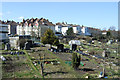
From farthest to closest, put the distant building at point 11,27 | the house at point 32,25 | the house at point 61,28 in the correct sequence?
the house at point 61,28, the distant building at point 11,27, the house at point 32,25

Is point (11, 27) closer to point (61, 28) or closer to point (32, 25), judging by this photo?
point (32, 25)

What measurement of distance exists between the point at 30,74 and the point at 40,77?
128 centimetres

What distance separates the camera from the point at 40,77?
12086mm

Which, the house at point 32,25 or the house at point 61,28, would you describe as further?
the house at point 61,28

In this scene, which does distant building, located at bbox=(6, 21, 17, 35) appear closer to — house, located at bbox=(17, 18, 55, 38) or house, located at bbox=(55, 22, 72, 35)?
house, located at bbox=(17, 18, 55, 38)

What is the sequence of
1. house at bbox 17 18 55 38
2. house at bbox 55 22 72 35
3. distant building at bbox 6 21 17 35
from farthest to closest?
1. house at bbox 55 22 72 35
2. distant building at bbox 6 21 17 35
3. house at bbox 17 18 55 38

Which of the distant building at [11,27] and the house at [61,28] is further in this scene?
the house at [61,28]

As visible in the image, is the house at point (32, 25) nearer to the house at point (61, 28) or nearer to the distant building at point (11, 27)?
the distant building at point (11, 27)

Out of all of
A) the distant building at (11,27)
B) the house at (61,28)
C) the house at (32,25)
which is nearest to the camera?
the house at (32,25)

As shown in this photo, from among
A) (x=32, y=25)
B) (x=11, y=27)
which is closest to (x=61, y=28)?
(x=32, y=25)

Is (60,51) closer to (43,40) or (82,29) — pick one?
(43,40)

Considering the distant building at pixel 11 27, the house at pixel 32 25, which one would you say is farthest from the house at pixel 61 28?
the distant building at pixel 11 27

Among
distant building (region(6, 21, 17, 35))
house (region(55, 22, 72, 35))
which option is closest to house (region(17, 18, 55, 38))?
distant building (region(6, 21, 17, 35))

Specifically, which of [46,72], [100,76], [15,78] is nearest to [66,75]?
[46,72]
